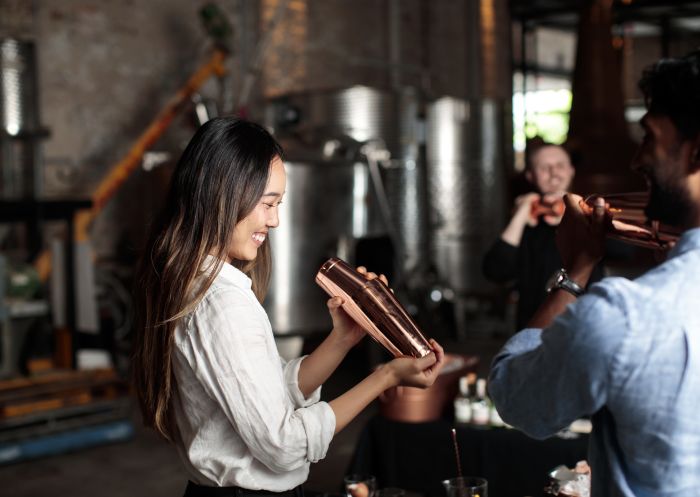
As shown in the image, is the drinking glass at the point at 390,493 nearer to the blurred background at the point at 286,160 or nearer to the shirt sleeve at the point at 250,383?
the shirt sleeve at the point at 250,383

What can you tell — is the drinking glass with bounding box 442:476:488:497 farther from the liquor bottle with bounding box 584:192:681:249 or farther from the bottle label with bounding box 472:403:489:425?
the bottle label with bounding box 472:403:489:425

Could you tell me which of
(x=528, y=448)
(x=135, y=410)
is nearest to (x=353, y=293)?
(x=528, y=448)

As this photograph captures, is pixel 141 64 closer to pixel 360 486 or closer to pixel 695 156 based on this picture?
pixel 360 486

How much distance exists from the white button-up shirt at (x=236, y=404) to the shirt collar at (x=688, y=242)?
68 cm

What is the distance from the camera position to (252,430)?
148 cm

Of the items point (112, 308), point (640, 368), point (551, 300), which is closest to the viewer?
point (640, 368)

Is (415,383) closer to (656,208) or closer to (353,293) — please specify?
(353,293)

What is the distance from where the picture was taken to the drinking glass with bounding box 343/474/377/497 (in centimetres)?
181

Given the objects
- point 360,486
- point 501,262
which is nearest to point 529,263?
point 501,262

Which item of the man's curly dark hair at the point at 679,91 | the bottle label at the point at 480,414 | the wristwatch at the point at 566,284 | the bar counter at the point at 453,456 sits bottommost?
the bar counter at the point at 453,456

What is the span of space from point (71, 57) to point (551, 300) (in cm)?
629

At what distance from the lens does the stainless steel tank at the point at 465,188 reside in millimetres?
8312

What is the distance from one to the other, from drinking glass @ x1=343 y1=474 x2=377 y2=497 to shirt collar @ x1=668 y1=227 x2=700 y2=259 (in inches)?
36.1

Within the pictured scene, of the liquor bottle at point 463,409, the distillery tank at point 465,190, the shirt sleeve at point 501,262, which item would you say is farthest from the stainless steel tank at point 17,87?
the liquor bottle at point 463,409
